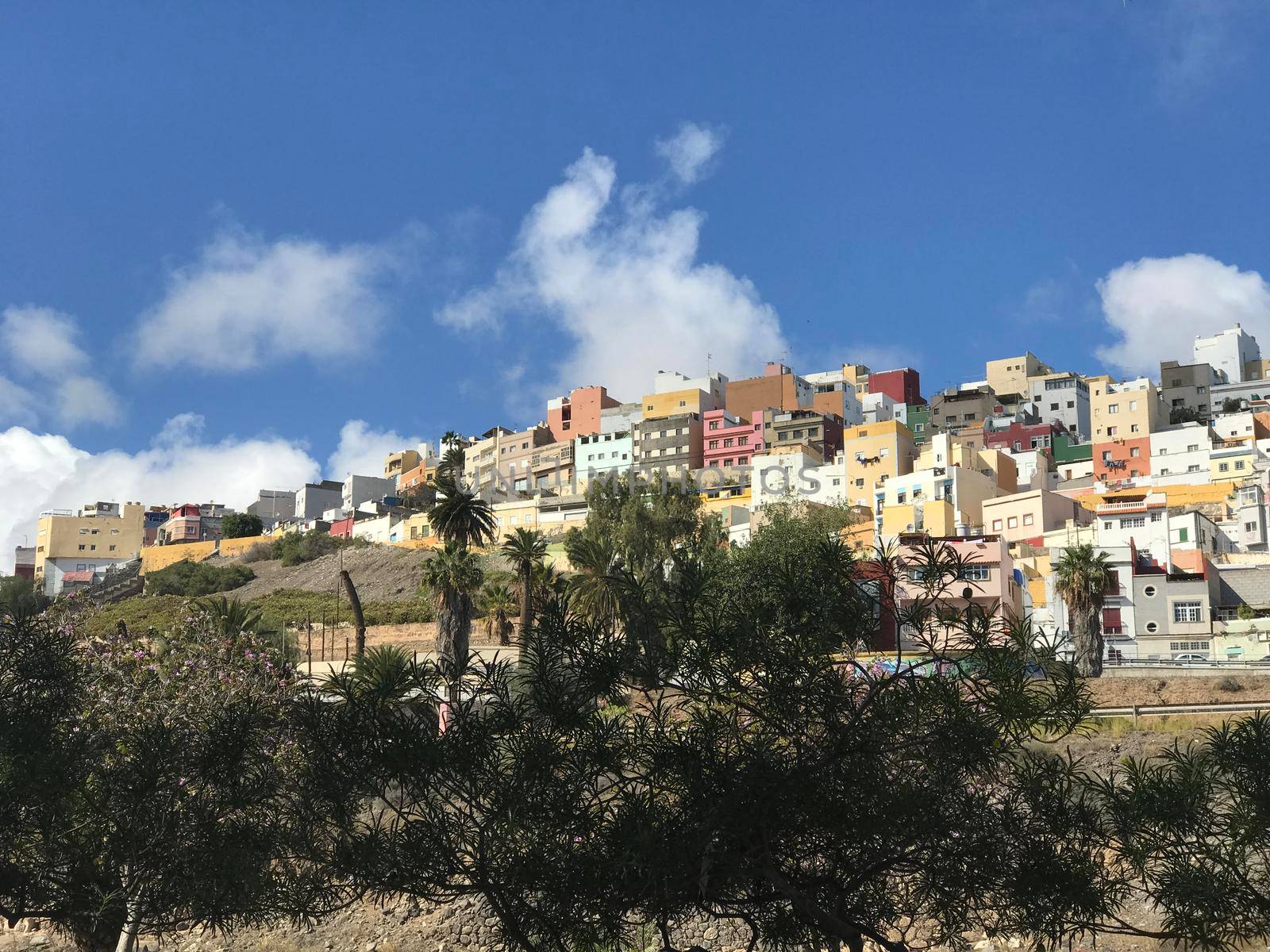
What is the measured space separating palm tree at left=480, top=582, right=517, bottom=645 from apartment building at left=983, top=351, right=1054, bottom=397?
234ft

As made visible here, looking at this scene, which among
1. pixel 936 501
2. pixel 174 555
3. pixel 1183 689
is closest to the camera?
pixel 1183 689

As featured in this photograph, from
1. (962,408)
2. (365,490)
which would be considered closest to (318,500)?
(365,490)

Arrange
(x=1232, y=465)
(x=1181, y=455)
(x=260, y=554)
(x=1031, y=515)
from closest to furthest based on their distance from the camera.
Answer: (x=1031, y=515) → (x=1232, y=465) → (x=1181, y=455) → (x=260, y=554)

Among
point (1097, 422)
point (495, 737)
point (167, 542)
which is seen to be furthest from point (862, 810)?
point (167, 542)

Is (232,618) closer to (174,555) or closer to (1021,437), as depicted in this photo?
(1021,437)

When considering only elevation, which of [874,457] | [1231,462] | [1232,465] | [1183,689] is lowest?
[1183,689]

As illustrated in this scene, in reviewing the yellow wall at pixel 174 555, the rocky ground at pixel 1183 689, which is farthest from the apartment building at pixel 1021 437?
the yellow wall at pixel 174 555

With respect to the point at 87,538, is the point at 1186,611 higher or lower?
lower

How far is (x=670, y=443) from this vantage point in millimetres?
104688

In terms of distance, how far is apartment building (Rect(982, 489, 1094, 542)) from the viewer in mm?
67062

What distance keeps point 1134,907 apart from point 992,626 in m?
15.9

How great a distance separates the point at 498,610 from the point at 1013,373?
76.9 m

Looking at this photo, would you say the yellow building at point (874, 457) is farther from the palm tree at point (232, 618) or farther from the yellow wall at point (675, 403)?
the palm tree at point (232, 618)

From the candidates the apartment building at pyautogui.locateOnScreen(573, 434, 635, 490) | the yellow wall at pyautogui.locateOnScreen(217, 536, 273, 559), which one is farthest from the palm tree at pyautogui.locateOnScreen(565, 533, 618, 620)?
the yellow wall at pyautogui.locateOnScreen(217, 536, 273, 559)
